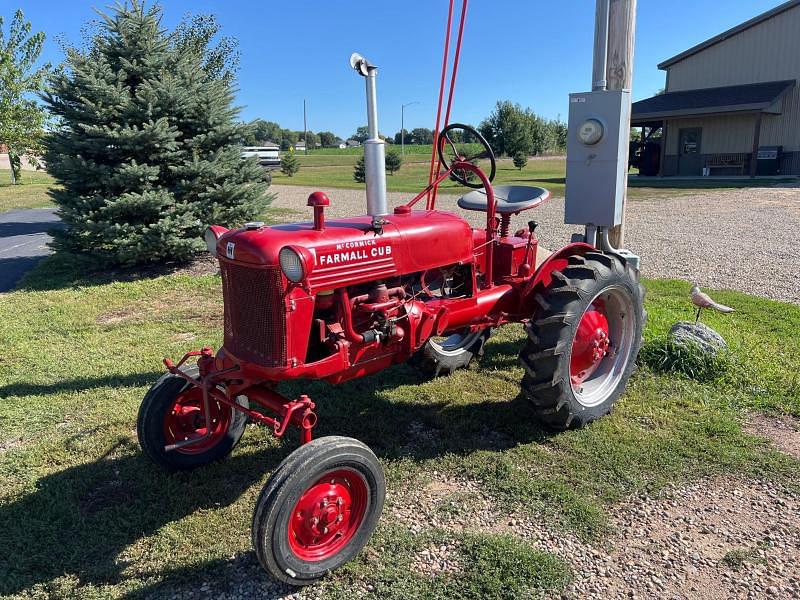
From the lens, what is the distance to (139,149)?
7.70 meters

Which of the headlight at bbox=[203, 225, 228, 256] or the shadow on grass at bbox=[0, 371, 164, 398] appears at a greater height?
the headlight at bbox=[203, 225, 228, 256]

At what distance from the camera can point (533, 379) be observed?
3523 millimetres

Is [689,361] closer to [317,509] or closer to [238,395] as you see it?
[317,509]

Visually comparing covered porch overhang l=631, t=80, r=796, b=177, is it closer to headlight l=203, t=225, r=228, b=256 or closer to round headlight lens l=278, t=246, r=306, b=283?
headlight l=203, t=225, r=228, b=256

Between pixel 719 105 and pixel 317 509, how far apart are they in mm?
26030

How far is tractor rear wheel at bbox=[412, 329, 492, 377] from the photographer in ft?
14.8

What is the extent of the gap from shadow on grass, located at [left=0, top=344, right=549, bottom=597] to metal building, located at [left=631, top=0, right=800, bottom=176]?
2367cm

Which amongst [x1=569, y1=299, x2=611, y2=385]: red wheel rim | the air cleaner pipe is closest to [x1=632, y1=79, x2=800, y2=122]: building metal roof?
[x1=569, y1=299, x2=611, y2=385]: red wheel rim

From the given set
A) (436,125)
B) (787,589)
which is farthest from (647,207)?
(787,589)

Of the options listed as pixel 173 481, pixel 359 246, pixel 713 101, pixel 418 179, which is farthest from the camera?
pixel 418 179

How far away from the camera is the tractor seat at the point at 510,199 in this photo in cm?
402

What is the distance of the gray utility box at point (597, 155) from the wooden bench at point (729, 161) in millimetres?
24283

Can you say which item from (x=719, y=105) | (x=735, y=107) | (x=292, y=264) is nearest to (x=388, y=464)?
(x=292, y=264)

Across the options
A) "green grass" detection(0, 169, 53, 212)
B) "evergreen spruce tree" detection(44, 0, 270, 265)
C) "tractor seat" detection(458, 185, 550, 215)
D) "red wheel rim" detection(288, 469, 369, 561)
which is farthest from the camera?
"green grass" detection(0, 169, 53, 212)
